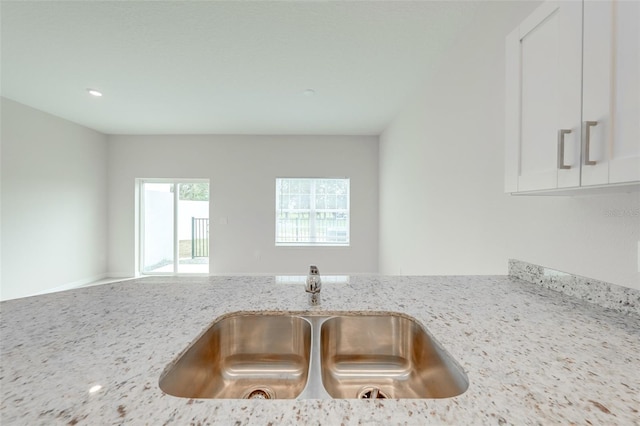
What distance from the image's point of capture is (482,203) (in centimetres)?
175

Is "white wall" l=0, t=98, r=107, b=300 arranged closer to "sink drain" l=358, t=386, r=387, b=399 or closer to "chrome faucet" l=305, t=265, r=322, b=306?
"chrome faucet" l=305, t=265, r=322, b=306

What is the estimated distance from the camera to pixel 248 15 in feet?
6.22

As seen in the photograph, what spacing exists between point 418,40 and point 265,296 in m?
2.35

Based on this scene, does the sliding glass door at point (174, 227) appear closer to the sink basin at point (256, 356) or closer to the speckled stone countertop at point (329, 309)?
the speckled stone countertop at point (329, 309)

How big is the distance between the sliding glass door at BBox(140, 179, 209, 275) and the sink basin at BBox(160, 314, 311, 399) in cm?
463

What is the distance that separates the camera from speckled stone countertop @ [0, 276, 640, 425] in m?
0.43

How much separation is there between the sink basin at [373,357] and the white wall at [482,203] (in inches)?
33.0

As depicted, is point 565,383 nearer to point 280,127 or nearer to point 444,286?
point 444,286

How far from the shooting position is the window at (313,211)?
16.6 feet

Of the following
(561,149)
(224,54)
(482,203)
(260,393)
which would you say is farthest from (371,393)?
(224,54)

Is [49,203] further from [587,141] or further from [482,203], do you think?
[587,141]

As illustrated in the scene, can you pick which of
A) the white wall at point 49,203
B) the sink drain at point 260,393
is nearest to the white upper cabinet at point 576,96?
the sink drain at point 260,393

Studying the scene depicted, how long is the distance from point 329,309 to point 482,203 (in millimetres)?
1430

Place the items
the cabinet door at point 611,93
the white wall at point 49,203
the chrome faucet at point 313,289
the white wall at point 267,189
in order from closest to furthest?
the cabinet door at point 611,93 < the chrome faucet at point 313,289 < the white wall at point 49,203 < the white wall at point 267,189
